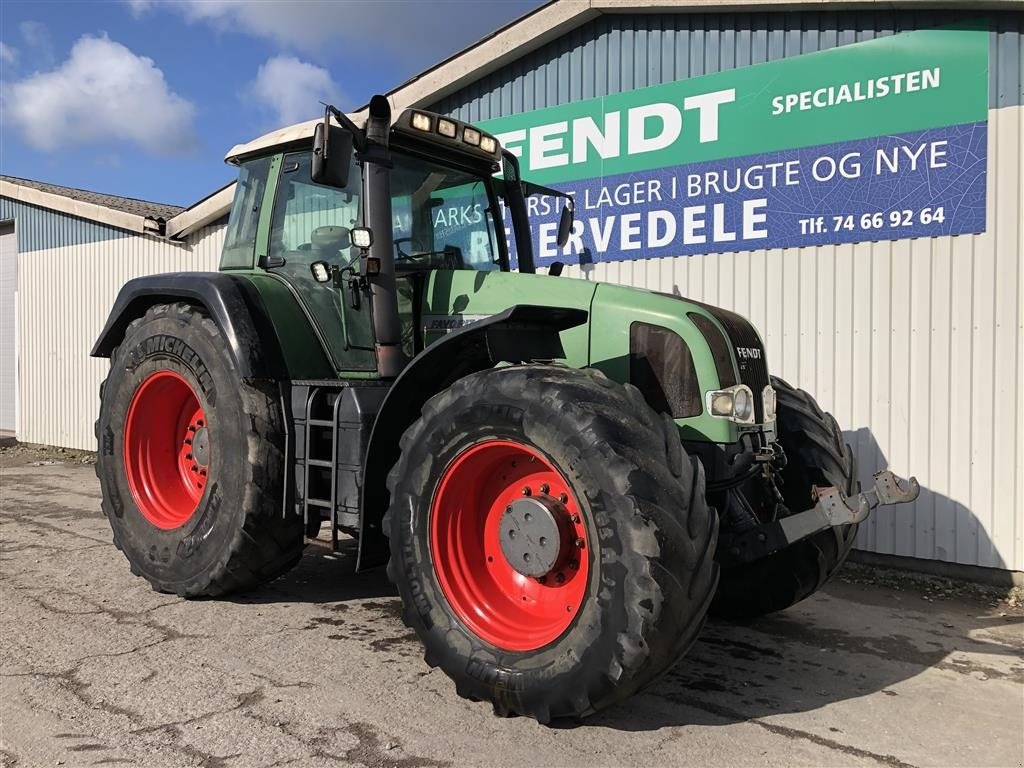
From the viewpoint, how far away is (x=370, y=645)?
424 cm

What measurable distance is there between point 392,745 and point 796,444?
2.60m

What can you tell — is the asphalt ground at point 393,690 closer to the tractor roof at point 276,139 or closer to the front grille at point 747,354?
the front grille at point 747,354

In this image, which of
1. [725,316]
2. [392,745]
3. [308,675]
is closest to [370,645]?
Answer: [308,675]

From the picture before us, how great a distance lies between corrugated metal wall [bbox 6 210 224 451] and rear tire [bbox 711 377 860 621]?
9224mm

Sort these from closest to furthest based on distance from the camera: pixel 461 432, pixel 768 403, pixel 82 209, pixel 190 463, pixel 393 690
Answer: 1. pixel 461 432
2. pixel 393 690
3. pixel 768 403
4. pixel 190 463
5. pixel 82 209

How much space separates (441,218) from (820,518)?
2662mm

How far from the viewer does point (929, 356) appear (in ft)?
20.2

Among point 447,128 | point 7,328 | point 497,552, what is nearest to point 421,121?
point 447,128

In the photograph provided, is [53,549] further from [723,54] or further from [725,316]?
[723,54]

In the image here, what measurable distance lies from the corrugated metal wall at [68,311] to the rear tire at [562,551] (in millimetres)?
9130

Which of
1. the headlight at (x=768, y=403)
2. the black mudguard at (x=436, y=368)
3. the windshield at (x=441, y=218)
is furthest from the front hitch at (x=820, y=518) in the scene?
the windshield at (x=441, y=218)

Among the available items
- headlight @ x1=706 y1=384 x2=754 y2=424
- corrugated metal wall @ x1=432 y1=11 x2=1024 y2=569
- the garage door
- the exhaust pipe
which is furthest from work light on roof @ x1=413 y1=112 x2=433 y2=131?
the garage door

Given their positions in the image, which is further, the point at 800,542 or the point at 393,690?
the point at 800,542

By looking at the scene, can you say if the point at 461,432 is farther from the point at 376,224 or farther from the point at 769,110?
the point at 769,110
